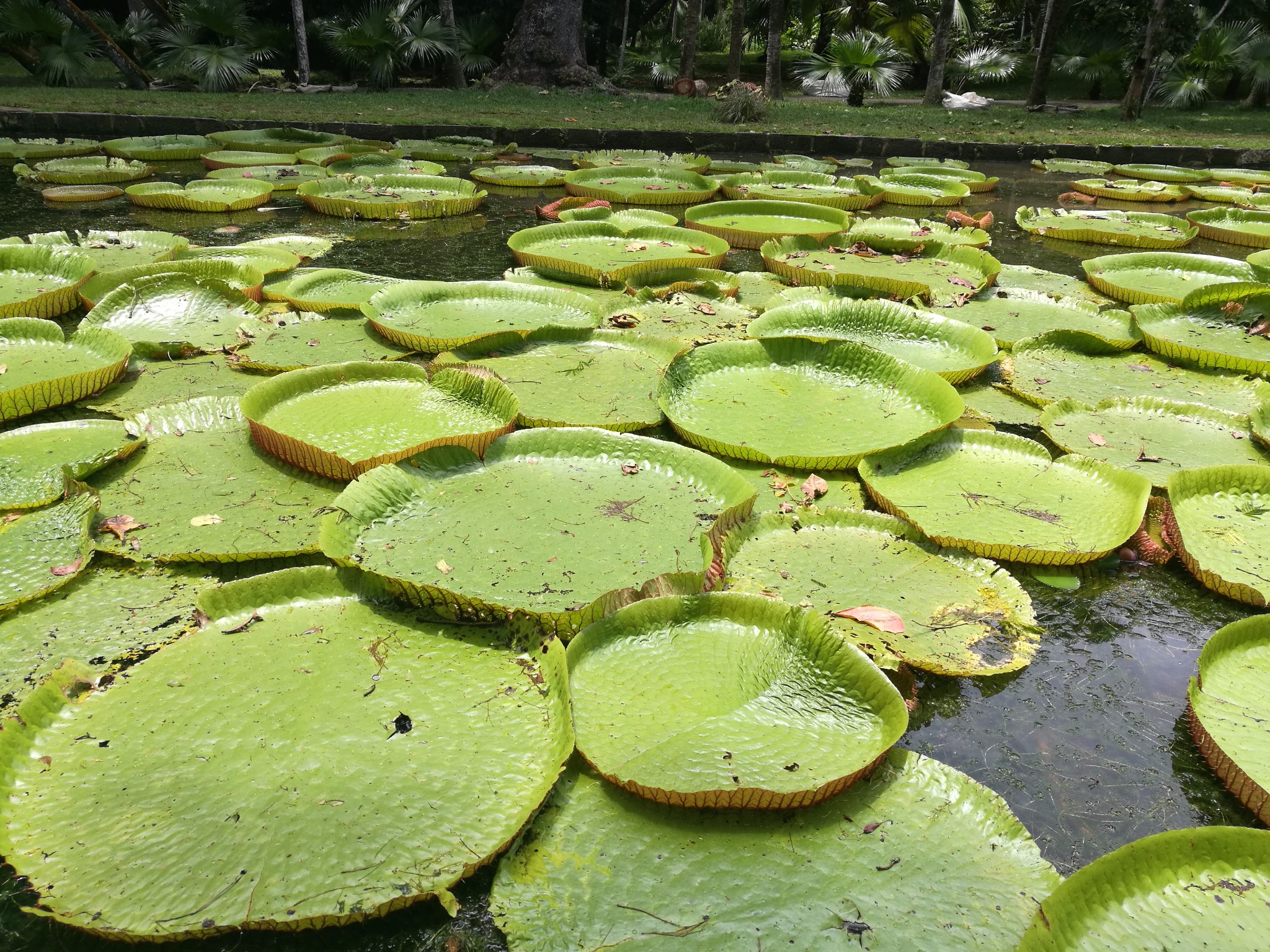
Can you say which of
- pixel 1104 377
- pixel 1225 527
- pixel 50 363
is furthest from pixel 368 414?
pixel 1104 377

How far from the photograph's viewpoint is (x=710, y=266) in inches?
168

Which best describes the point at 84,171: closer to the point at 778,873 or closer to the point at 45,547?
the point at 45,547

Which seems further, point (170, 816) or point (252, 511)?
point (252, 511)

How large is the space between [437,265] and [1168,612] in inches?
145

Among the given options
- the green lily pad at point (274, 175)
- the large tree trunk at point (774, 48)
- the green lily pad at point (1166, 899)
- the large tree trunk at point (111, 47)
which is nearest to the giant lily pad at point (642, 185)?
the green lily pad at point (274, 175)

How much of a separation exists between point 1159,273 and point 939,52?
38.9ft

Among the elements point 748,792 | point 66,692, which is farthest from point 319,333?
point 748,792

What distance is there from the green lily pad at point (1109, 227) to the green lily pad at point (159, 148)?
674 centimetres

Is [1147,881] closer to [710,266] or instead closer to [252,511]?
[252,511]

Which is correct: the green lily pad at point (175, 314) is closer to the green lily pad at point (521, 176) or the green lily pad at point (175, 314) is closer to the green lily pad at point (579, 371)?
the green lily pad at point (579, 371)

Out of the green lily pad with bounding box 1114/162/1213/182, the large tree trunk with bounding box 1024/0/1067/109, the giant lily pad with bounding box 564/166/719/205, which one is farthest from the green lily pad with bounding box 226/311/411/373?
the large tree trunk with bounding box 1024/0/1067/109

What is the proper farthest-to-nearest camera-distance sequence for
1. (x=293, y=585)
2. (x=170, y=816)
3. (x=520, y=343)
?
(x=520, y=343) → (x=293, y=585) → (x=170, y=816)

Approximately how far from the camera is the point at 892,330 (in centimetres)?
331

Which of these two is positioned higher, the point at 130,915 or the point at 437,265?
the point at 437,265
